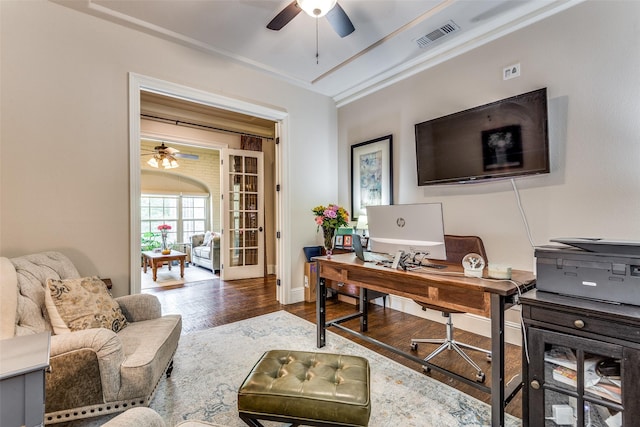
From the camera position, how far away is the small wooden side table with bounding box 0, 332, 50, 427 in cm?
81

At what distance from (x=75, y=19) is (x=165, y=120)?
242 centimetres

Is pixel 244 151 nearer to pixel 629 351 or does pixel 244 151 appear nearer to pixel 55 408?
pixel 55 408

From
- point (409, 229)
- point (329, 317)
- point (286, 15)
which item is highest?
point (286, 15)

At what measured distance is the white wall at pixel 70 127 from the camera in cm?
226

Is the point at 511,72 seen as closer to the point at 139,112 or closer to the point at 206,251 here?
the point at 139,112

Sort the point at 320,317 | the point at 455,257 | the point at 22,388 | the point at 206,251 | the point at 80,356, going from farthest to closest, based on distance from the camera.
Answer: the point at 206,251, the point at 455,257, the point at 320,317, the point at 80,356, the point at 22,388

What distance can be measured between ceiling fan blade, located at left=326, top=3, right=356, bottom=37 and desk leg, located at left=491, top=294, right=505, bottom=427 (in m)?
2.17

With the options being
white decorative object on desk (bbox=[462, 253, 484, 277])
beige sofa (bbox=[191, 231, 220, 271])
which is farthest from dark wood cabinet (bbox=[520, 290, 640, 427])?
beige sofa (bbox=[191, 231, 220, 271])

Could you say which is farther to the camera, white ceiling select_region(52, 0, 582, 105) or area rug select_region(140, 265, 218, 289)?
area rug select_region(140, 265, 218, 289)

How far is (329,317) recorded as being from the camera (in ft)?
11.1

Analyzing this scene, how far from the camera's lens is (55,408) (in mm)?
1400

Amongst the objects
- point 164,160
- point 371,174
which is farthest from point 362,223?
point 164,160

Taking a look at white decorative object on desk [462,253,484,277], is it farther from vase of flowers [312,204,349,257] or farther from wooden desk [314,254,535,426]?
vase of flowers [312,204,349,257]

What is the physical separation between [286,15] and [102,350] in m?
2.51
